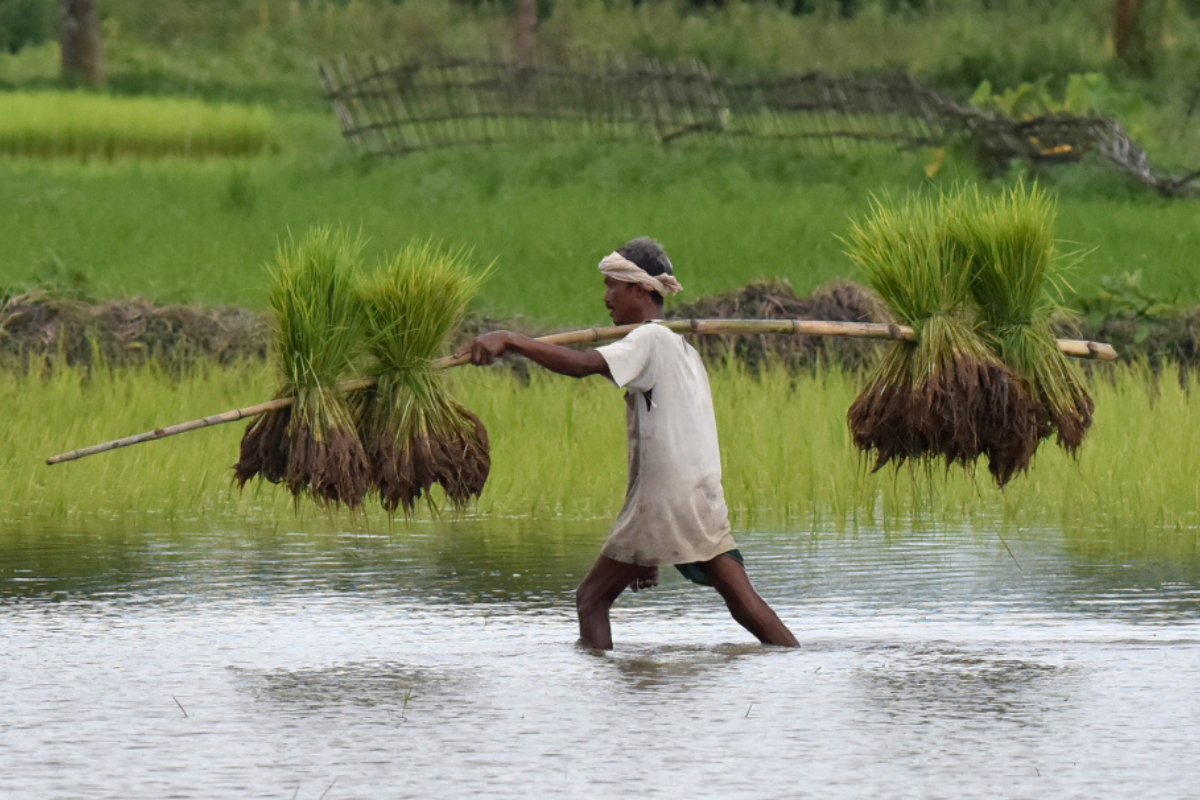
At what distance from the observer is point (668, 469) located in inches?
301

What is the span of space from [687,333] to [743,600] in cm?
98

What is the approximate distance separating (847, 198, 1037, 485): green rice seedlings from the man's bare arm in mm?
1302

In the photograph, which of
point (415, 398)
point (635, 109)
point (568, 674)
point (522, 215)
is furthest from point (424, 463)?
point (635, 109)

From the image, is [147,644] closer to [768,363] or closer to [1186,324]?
[768,363]

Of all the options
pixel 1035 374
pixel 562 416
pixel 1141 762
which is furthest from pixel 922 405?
pixel 562 416

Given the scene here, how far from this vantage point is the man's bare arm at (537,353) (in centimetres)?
729

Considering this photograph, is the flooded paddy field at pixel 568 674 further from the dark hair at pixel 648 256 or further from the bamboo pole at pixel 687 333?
the dark hair at pixel 648 256

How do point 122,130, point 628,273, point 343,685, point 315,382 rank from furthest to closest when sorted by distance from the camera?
1. point 122,130
2. point 315,382
3. point 628,273
4. point 343,685

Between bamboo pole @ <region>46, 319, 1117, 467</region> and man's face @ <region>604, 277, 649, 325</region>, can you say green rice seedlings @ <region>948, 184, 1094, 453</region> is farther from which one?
man's face @ <region>604, 277, 649, 325</region>

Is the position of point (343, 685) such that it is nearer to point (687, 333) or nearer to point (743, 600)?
point (743, 600)

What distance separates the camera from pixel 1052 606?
28.1ft

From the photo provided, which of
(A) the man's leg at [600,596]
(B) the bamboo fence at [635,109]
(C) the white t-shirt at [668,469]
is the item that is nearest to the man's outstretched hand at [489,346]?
(C) the white t-shirt at [668,469]

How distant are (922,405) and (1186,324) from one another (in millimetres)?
7621

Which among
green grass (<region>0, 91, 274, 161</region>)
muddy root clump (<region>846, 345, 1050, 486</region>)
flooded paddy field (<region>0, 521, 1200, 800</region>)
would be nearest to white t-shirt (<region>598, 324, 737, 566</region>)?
flooded paddy field (<region>0, 521, 1200, 800</region>)
